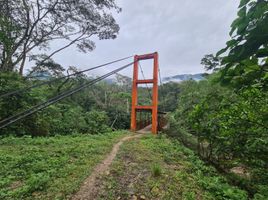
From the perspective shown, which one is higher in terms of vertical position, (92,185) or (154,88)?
(154,88)

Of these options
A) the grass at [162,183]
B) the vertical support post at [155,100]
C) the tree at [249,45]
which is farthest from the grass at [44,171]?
the vertical support post at [155,100]

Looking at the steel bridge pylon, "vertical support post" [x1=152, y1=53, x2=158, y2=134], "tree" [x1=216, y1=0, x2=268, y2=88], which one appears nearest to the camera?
"tree" [x1=216, y1=0, x2=268, y2=88]

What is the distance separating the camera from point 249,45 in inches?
27.8

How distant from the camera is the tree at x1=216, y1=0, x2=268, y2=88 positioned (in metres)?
0.68

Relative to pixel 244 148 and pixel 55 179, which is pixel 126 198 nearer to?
pixel 55 179

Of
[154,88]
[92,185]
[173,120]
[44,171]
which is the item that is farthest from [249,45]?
[154,88]

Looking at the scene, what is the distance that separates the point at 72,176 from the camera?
10.7 ft

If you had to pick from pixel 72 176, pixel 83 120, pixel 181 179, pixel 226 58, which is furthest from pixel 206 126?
pixel 83 120

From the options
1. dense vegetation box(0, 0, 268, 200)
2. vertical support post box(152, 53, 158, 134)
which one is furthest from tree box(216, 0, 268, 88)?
vertical support post box(152, 53, 158, 134)

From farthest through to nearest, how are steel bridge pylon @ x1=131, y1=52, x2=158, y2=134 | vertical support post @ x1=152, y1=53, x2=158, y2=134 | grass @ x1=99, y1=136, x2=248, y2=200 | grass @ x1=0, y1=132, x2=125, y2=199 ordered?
steel bridge pylon @ x1=131, y1=52, x2=158, y2=134
vertical support post @ x1=152, y1=53, x2=158, y2=134
grass @ x1=99, y1=136, x2=248, y2=200
grass @ x1=0, y1=132, x2=125, y2=199

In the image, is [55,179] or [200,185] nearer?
[55,179]

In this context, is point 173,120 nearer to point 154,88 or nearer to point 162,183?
point 154,88

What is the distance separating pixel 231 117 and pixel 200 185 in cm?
134

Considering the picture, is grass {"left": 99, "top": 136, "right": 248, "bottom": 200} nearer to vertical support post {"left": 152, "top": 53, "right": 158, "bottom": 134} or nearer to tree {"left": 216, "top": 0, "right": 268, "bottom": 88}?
tree {"left": 216, "top": 0, "right": 268, "bottom": 88}
